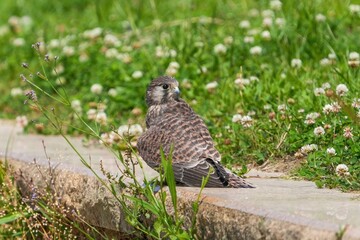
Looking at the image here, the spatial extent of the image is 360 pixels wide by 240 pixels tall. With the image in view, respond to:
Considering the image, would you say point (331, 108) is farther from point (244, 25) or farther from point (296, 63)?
point (244, 25)

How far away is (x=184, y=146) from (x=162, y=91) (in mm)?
1171

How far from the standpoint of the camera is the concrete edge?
454 cm

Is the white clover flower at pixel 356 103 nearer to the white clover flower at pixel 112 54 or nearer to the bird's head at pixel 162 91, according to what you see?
the bird's head at pixel 162 91

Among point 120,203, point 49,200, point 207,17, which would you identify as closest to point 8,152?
point 49,200

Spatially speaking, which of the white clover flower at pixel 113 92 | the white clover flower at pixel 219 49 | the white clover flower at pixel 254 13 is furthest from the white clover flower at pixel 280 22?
the white clover flower at pixel 113 92

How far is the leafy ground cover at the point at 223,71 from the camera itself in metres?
6.48

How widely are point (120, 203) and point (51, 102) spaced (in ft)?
13.8

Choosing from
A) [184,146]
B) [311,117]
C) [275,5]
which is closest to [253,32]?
[275,5]

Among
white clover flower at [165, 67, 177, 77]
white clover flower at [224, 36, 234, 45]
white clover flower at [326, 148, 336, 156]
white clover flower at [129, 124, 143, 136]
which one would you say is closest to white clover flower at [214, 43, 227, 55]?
white clover flower at [224, 36, 234, 45]

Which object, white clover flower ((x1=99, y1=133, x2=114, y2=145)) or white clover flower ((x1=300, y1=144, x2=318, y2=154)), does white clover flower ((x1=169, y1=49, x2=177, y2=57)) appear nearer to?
white clover flower ((x1=99, y1=133, x2=114, y2=145))

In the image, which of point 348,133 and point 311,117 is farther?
point 311,117

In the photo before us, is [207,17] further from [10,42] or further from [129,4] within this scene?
[10,42]

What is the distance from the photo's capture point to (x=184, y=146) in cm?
582

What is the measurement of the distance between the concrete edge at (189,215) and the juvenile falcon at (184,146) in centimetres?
19
